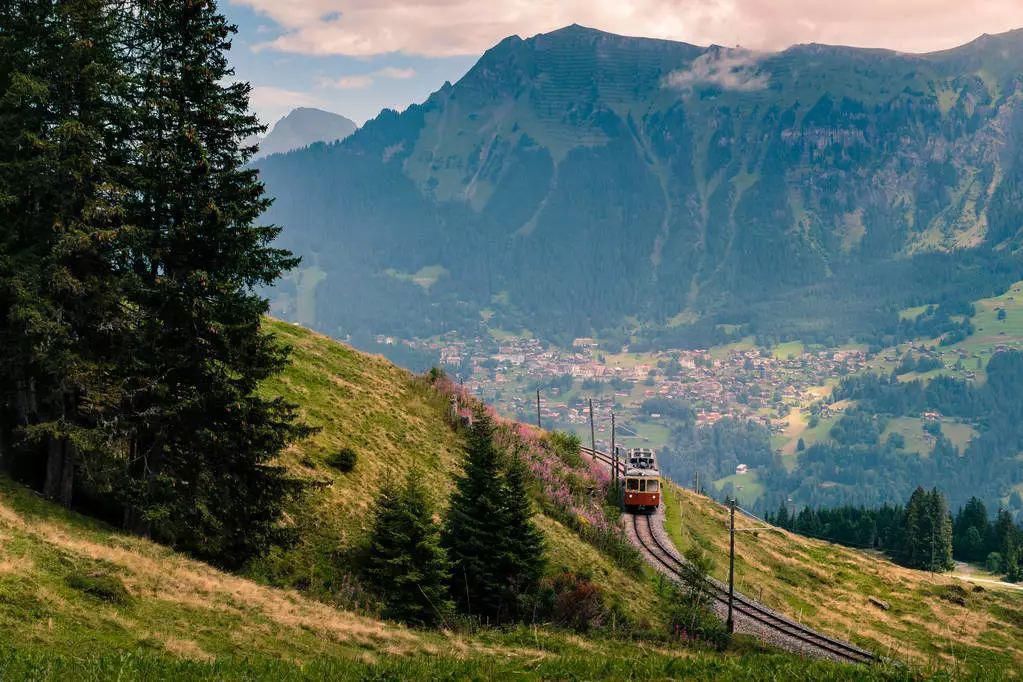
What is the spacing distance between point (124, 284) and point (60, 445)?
19.3ft

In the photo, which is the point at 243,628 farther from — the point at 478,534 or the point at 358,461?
the point at 358,461

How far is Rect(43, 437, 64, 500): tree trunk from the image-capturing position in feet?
86.1

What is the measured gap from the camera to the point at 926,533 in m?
132

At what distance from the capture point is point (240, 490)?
27.2m

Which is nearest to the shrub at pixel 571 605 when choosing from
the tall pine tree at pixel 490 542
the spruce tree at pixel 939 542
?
the tall pine tree at pixel 490 542

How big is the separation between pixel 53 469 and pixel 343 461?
1512 cm

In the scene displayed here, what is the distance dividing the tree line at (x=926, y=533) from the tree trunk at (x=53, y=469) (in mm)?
131902

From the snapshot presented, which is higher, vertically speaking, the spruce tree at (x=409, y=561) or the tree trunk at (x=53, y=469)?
the tree trunk at (x=53, y=469)

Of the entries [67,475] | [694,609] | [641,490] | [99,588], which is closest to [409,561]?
[67,475]

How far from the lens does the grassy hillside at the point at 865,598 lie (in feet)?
172

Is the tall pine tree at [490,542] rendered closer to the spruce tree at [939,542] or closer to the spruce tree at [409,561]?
the spruce tree at [409,561]

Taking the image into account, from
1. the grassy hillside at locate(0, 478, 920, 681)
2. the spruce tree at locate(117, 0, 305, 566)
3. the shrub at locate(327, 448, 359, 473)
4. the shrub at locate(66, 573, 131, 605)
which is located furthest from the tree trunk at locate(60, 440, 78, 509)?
the shrub at locate(327, 448, 359, 473)

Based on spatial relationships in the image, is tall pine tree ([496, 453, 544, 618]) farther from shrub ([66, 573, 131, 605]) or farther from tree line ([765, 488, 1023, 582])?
tree line ([765, 488, 1023, 582])

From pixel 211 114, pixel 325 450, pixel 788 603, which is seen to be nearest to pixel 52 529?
pixel 211 114
